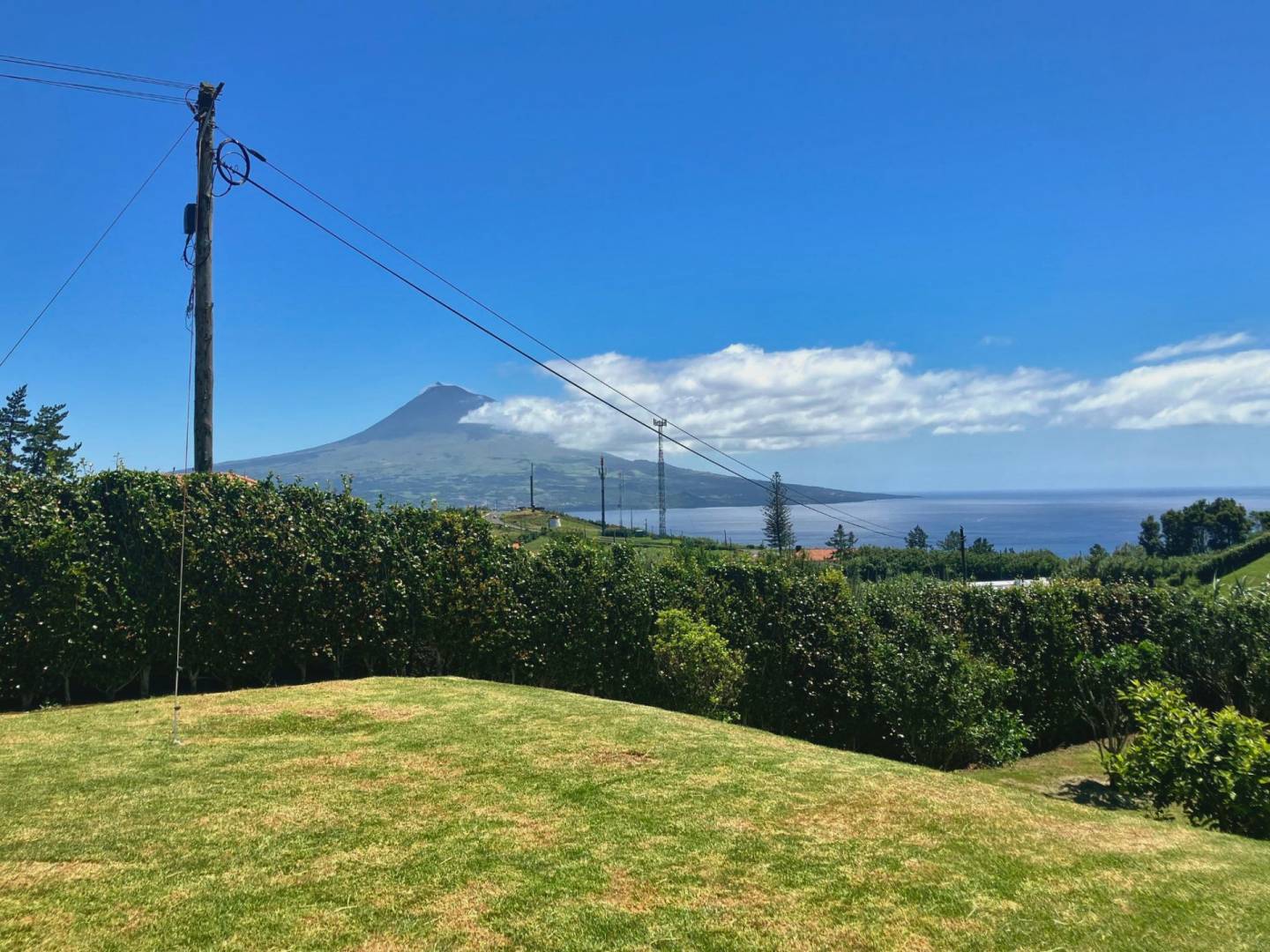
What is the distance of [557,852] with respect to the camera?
4.99 m

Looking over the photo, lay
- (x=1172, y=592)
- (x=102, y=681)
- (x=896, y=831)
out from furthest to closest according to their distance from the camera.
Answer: (x=1172, y=592) < (x=102, y=681) < (x=896, y=831)

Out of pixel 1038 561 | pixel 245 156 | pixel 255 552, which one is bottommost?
pixel 1038 561

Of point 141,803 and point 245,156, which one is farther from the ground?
point 245,156

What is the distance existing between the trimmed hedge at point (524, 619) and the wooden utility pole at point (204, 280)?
71 centimetres

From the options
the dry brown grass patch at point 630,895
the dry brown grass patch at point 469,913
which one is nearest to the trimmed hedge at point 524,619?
the dry brown grass patch at point 630,895

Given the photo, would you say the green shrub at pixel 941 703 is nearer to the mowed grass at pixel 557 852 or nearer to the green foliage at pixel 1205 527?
the mowed grass at pixel 557 852

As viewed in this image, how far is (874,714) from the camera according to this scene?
12.8 meters

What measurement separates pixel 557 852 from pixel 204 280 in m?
9.84

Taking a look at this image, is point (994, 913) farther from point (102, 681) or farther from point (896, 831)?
point (102, 681)

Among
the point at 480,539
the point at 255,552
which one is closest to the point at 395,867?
the point at 255,552

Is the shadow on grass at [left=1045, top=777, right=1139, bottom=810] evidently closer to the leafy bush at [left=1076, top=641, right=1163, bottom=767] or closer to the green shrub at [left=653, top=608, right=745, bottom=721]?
the leafy bush at [left=1076, top=641, right=1163, bottom=767]

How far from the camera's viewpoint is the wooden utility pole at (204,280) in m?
10.7

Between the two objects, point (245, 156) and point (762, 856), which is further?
point (245, 156)

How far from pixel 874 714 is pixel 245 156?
45.6 ft
